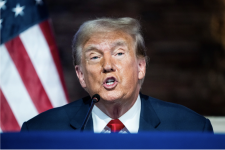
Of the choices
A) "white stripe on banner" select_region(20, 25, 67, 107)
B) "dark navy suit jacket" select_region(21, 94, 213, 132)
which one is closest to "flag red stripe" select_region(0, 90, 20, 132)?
"white stripe on banner" select_region(20, 25, 67, 107)

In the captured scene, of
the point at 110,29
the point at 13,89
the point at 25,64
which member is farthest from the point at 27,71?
the point at 110,29

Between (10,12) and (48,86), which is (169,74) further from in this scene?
(10,12)

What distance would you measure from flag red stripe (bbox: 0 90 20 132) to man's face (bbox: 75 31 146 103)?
764 millimetres

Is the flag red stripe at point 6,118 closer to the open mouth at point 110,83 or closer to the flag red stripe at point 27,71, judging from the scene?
the flag red stripe at point 27,71

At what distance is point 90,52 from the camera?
168 cm

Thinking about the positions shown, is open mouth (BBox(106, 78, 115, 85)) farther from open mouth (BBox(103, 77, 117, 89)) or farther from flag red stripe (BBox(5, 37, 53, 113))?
flag red stripe (BBox(5, 37, 53, 113))

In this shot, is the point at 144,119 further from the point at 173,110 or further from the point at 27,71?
the point at 27,71

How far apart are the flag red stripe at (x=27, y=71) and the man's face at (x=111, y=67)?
0.64 meters

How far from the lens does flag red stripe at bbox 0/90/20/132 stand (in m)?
2.17

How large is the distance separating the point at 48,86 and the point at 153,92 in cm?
118

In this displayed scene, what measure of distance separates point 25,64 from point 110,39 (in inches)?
34.0

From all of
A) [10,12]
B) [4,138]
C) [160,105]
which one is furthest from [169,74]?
[4,138]

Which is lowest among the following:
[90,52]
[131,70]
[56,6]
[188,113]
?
[188,113]

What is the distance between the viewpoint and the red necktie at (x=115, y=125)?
1.66 m
